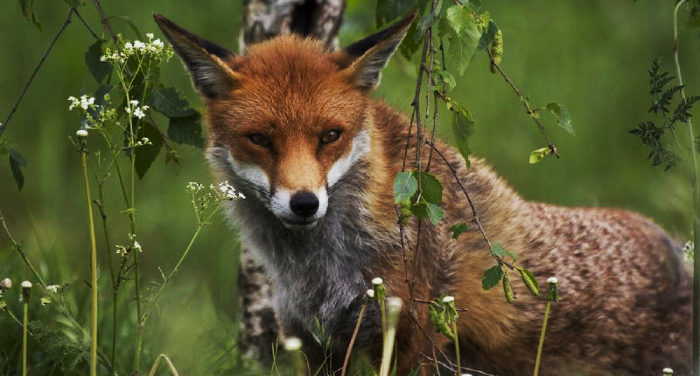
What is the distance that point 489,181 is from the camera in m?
5.59

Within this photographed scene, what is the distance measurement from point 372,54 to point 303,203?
38.1 inches

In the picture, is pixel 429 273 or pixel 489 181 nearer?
pixel 429 273

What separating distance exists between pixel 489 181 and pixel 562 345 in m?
1.05

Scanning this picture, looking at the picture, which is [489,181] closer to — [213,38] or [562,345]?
[562,345]

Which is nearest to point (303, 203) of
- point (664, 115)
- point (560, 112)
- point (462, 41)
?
point (462, 41)

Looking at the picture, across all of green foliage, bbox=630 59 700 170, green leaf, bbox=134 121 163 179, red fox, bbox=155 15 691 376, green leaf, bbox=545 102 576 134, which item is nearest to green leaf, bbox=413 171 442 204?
green leaf, bbox=545 102 576 134

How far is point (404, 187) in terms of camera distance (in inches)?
140

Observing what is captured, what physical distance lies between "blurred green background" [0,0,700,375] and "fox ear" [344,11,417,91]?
1599 millimetres

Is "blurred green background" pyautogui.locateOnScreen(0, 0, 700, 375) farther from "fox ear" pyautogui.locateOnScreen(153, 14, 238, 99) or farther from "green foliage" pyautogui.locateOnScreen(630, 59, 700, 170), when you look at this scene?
"green foliage" pyautogui.locateOnScreen(630, 59, 700, 170)

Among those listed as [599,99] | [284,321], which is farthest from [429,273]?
[599,99]

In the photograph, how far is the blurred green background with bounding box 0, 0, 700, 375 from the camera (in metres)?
7.79

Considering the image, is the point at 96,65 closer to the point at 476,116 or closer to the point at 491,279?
the point at 491,279

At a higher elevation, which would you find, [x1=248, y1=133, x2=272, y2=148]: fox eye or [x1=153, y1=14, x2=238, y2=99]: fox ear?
[x1=153, y1=14, x2=238, y2=99]: fox ear

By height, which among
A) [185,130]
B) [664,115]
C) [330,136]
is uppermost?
[664,115]
